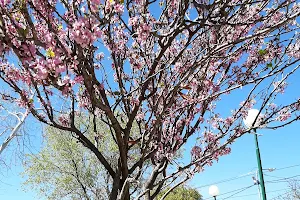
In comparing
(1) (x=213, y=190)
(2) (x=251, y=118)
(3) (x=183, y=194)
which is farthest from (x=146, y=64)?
(3) (x=183, y=194)

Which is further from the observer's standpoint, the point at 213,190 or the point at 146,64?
the point at 213,190

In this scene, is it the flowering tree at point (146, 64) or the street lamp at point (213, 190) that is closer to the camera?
the flowering tree at point (146, 64)

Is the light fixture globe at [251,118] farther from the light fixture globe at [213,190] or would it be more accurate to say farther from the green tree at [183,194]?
the green tree at [183,194]

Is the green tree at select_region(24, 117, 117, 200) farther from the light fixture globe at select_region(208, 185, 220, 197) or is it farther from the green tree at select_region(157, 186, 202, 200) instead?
the green tree at select_region(157, 186, 202, 200)

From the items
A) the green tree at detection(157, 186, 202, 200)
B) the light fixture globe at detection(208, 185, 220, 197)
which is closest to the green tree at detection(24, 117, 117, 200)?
the light fixture globe at detection(208, 185, 220, 197)

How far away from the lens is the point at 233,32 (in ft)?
14.5

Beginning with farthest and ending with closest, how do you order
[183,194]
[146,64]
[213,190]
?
[183,194] → [213,190] → [146,64]

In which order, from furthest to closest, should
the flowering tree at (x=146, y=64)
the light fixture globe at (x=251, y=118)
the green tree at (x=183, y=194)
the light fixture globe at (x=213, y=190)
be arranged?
the green tree at (x=183, y=194) → the light fixture globe at (x=213, y=190) → the light fixture globe at (x=251, y=118) → the flowering tree at (x=146, y=64)

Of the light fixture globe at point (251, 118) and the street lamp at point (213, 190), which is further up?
the street lamp at point (213, 190)

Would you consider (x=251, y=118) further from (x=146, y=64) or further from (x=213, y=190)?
(x=213, y=190)

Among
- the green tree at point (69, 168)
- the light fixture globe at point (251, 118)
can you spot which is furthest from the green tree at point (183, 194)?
the light fixture globe at point (251, 118)

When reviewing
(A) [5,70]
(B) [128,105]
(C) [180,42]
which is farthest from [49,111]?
(C) [180,42]

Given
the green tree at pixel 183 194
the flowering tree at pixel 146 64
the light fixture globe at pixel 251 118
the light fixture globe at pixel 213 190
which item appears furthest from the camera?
the green tree at pixel 183 194

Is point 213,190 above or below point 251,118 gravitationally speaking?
above
